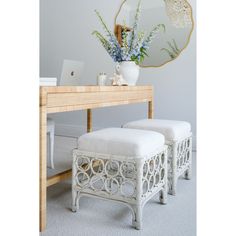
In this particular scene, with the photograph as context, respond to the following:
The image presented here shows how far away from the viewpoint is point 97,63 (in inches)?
165

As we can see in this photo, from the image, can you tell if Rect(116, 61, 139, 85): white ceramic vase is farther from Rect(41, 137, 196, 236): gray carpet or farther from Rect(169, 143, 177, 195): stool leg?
Rect(41, 137, 196, 236): gray carpet

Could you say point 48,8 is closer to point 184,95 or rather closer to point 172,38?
point 172,38

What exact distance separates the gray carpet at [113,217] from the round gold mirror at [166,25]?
6.54 ft

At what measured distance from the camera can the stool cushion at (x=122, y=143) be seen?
154 centimetres

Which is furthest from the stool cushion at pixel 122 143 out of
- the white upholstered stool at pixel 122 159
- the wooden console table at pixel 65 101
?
the wooden console table at pixel 65 101

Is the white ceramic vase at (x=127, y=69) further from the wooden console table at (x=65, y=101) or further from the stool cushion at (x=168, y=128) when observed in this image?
the stool cushion at (x=168, y=128)

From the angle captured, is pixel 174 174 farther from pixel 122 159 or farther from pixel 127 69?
pixel 127 69

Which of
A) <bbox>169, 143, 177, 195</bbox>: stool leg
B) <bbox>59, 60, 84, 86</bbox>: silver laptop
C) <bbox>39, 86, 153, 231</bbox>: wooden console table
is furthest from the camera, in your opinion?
<bbox>59, 60, 84, 86</bbox>: silver laptop

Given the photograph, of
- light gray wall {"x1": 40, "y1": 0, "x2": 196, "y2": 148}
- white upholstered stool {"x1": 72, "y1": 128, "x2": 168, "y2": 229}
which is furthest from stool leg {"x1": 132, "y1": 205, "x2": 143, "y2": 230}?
light gray wall {"x1": 40, "y1": 0, "x2": 196, "y2": 148}

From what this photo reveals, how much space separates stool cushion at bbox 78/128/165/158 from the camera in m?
1.54

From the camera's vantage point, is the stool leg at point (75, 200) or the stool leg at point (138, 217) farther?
the stool leg at point (75, 200)

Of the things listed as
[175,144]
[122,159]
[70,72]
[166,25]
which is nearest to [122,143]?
[122,159]

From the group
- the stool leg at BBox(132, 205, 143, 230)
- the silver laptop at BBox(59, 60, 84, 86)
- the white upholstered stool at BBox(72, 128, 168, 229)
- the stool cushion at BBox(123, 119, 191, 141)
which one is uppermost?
the silver laptop at BBox(59, 60, 84, 86)

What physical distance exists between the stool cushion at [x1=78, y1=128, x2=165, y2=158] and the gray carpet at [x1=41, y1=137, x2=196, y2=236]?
356 mm
